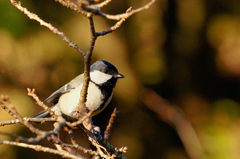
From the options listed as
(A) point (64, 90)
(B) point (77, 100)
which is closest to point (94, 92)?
(B) point (77, 100)

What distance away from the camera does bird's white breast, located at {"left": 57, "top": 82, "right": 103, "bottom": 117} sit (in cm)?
230

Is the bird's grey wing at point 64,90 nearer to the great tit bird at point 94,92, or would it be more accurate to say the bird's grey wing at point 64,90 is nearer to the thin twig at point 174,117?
the great tit bird at point 94,92

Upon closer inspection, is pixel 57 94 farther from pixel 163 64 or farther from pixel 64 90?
pixel 163 64

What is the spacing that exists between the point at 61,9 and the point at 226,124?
242 cm

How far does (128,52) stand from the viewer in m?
3.76

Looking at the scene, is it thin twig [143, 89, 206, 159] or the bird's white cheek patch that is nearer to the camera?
the bird's white cheek patch

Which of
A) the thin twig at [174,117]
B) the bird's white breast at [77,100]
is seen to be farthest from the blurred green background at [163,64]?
the bird's white breast at [77,100]

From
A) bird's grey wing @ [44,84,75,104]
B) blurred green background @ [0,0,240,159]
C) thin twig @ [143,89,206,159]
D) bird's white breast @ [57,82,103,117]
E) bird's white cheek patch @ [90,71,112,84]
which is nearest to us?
bird's white breast @ [57,82,103,117]

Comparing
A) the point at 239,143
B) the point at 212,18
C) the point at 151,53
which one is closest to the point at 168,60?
the point at 151,53

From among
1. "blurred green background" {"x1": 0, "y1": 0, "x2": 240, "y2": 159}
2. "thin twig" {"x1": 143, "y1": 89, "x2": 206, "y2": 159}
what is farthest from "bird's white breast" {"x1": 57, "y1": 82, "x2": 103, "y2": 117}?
"thin twig" {"x1": 143, "y1": 89, "x2": 206, "y2": 159}

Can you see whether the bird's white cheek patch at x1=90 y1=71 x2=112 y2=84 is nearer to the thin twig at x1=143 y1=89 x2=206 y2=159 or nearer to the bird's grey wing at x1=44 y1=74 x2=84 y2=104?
the bird's grey wing at x1=44 y1=74 x2=84 y2=104

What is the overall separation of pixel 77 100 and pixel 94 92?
0.53ft

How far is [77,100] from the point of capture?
2.33m

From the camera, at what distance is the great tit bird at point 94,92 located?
2.33 m
